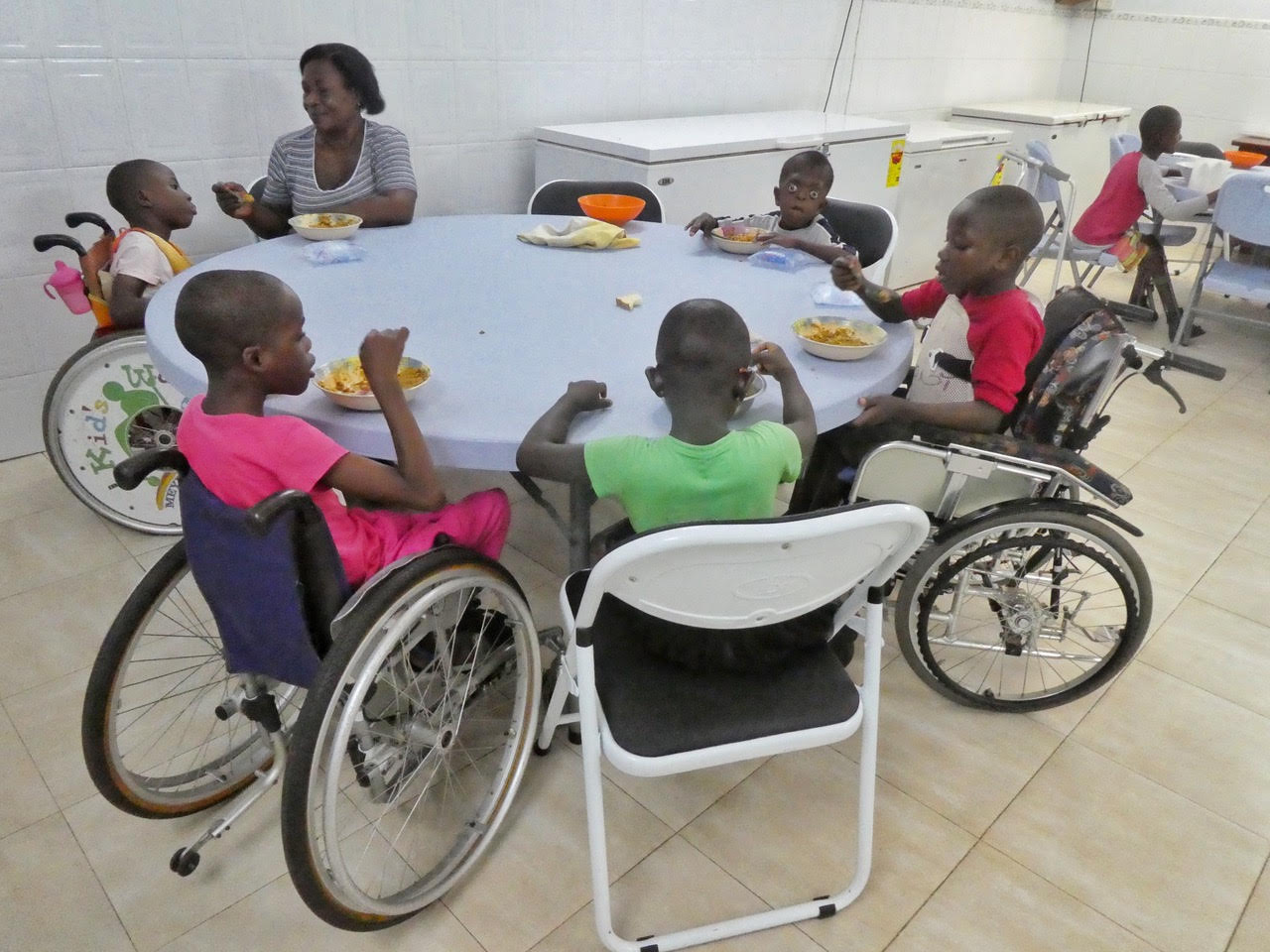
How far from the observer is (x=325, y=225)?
206 centimetres

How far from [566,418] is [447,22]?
2.38 meters

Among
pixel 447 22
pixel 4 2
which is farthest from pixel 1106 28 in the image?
pixel 4 2

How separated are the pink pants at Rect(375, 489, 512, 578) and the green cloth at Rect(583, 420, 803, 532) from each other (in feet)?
0.93

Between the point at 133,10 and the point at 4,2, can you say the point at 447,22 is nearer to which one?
the point at 133,10

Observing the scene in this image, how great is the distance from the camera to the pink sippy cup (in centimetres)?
201

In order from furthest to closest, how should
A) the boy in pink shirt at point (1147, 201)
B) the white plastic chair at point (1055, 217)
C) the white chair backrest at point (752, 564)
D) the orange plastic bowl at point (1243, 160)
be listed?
1. the orange plastic bowl at point (1243, 160)
2. the white plastic chair at point (1055, 217)
3. the boy in pink shirt at point (1147, 201)
4. the white chair backrest at point (752, 564)

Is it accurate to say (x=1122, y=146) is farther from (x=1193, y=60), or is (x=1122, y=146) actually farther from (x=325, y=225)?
(x=325, y=225)

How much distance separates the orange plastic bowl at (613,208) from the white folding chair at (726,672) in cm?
135

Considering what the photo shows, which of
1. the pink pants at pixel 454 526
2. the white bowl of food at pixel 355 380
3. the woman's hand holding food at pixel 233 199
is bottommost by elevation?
the pink pants at pixel 454 526

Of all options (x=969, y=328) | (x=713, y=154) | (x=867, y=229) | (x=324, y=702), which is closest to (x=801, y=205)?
(x=867, y=229)

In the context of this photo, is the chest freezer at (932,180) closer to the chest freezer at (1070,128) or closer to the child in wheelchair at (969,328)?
the chest freezer at (1070,128)

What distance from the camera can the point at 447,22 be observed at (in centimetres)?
298

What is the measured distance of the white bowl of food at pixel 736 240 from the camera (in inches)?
83.6

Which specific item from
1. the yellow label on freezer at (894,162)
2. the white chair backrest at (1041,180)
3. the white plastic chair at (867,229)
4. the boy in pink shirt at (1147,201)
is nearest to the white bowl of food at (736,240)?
the white plastic chair at (867,229)
